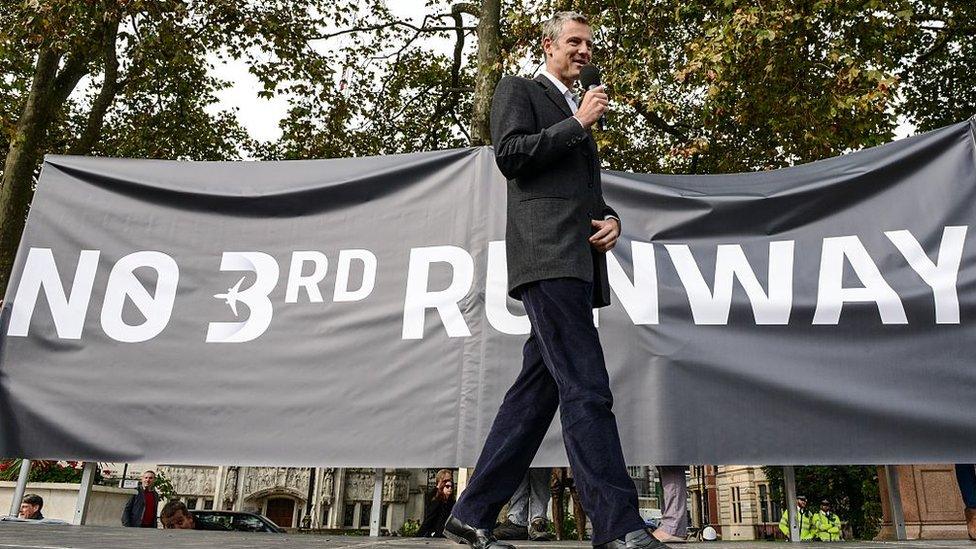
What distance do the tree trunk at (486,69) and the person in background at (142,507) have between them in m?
6.67

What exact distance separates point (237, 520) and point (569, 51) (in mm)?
19829

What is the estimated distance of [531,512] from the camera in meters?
5.23

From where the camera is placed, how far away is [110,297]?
17.9 ft

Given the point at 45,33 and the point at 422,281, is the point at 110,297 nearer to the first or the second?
the point at 422,281

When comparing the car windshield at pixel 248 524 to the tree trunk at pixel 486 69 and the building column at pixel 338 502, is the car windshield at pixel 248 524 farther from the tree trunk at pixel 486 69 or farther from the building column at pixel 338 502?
the building column at pixel 338 502

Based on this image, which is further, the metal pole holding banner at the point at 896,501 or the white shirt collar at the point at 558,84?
the metal pole holding banner at the point at 896,501

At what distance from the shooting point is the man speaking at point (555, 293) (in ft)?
8.54

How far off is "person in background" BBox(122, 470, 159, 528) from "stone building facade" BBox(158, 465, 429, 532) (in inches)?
1668

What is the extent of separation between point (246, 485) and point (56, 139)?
4284 cm

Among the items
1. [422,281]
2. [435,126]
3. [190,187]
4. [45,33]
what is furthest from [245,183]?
[435,126]

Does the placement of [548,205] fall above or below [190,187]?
below

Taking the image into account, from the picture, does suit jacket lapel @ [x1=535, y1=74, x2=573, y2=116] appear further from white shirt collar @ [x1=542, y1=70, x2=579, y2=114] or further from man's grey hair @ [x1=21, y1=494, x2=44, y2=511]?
man's grey hair @ [x1=21, y1=494, x2=44, y2=511]

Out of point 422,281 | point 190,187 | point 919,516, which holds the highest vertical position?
point 190,187

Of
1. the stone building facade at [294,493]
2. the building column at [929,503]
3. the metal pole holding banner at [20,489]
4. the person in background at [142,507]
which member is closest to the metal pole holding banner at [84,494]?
the metal pole holding banner at [20,489]
